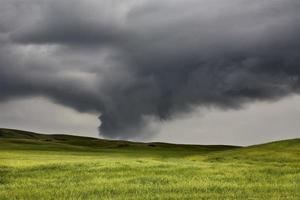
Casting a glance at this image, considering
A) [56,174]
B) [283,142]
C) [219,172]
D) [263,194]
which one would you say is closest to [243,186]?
[263,194]

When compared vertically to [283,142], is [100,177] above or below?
below

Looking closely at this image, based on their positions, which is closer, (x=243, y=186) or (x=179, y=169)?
(x=243, y=186)

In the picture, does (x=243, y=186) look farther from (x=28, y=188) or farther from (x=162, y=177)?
(x=28, y=188)

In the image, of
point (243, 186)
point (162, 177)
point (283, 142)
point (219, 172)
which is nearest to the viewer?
point (243, 186)

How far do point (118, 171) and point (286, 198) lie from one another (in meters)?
19.4

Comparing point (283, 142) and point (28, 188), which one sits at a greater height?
point (283, 142)

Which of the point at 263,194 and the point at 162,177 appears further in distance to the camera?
the point at 162,177

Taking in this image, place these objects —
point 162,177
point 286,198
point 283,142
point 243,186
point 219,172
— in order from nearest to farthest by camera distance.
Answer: point 286,198, point 243,186, point 162,177, point 219,172, point 283,142

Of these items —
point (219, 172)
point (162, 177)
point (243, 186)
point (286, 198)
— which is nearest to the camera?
point (286, 198)

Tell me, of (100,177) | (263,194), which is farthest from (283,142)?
(263,194)

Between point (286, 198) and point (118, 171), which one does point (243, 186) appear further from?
Answer: point (118, 171)

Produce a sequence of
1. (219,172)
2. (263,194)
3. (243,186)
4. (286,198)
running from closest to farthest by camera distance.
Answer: (286,198)
(263,194)
(243,186)
(219,172)

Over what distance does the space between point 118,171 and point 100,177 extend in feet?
15.5

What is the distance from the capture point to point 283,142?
297 ft
